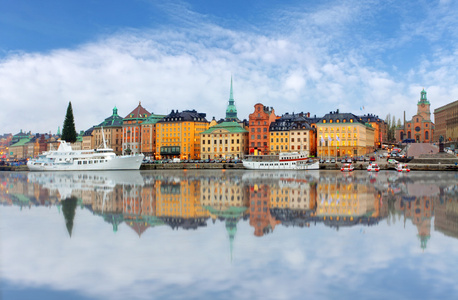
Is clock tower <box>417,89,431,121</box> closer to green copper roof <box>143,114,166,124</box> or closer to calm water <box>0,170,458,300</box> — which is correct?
green copper roof <box>143,114,166,124</box>

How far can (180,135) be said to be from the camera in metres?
150

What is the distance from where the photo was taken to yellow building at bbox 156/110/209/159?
150 meters

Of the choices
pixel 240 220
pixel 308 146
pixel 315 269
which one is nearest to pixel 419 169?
pixel 308 146

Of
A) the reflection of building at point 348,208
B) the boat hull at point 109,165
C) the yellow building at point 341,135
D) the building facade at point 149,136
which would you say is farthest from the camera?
the building facade at point 149,136

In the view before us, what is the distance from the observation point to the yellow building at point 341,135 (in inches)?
4934

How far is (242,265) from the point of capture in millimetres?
14094

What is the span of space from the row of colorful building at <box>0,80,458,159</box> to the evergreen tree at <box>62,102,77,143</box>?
1889 cm

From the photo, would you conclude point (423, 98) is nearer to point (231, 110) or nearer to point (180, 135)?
point (231, 110)

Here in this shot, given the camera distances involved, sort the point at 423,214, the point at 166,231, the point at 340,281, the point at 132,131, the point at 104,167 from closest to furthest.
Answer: the point at 340,281 < the point at 166,231 < the point at 423,214 < the point at 104,167 < the point at 132,131

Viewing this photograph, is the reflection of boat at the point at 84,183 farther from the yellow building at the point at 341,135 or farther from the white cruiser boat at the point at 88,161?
the yellow building at the point at 341,135

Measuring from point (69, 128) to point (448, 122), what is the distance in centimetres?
13178

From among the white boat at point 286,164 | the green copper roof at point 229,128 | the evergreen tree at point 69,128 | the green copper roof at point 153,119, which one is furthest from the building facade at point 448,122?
the evergreen tree at point 69,128

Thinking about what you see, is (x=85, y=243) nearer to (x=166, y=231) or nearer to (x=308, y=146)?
(x=166, y=231)

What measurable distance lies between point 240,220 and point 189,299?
11.5 metres
